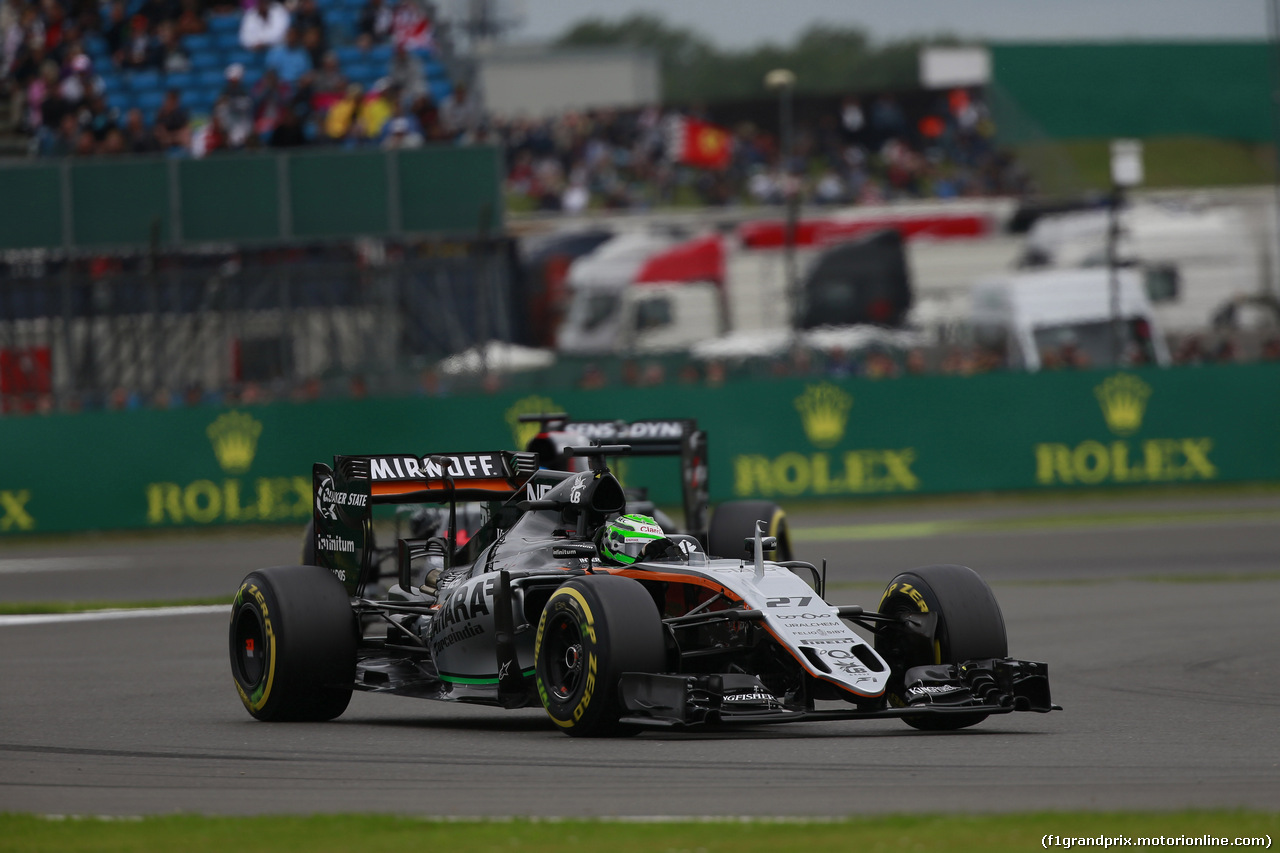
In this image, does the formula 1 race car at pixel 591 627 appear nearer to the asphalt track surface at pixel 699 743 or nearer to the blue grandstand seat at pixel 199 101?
the asphalt track surface at pixel 699 743

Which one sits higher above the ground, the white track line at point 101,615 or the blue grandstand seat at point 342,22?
the blue grandstand seat at point 342,22

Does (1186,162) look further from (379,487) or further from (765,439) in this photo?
(379,487)

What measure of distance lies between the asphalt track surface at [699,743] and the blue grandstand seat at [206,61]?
19.8 metres

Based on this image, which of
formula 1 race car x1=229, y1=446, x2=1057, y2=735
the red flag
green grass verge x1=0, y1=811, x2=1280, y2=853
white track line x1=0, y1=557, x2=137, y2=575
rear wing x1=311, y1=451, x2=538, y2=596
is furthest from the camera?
the red flag

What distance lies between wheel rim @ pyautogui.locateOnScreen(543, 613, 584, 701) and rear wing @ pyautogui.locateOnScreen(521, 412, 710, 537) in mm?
6672

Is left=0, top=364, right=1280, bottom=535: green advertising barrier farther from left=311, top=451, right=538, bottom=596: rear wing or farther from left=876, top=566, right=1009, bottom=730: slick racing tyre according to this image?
left=876, top=566, right=1009, bottom=730: slick racing tyre

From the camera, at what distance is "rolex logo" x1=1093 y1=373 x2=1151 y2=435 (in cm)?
2647

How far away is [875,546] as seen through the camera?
21172 millimetres

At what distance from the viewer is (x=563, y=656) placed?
922 cm

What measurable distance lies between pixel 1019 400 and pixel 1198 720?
1722 centimetres

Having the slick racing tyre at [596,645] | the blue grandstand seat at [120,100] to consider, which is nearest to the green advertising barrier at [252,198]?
the blue grandstand seat at [120,100]

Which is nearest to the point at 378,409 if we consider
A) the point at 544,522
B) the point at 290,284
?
the point at 290,284

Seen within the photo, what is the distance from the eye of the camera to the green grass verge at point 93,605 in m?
17.3

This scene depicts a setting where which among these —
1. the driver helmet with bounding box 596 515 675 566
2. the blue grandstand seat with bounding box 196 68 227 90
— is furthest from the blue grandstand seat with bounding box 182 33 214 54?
the driver helmet with bounding box 596 515 675 566
